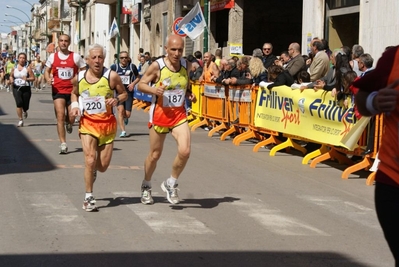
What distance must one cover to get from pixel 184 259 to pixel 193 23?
18.6m

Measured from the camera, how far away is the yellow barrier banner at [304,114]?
42.4 ft

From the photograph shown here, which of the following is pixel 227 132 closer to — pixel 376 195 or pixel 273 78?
pixel 273 78

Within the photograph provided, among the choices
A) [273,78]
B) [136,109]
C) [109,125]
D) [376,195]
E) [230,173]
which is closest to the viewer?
[376,195]

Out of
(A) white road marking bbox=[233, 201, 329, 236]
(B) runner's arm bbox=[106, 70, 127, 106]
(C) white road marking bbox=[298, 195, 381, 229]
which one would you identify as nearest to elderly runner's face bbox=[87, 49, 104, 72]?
(B) runner's arm bbox=[106, 70, 127, 106]

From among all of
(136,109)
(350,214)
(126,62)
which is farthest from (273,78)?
(136,109)

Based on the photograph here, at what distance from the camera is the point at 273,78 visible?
1555cm

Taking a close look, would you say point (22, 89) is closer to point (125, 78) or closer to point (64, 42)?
point (125, 78)

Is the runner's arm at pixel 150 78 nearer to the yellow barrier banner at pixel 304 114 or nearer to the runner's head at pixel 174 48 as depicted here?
the runner's head at pixel 174 48

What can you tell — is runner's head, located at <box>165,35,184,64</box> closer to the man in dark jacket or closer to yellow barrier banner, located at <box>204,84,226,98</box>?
the man in dark jacket

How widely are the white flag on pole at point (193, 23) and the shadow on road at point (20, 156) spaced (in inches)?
320

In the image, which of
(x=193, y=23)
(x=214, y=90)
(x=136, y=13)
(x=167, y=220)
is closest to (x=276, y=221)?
(x=167, y=220)

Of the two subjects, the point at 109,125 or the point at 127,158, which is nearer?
the point at 109,125

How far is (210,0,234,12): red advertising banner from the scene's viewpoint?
1235 inches

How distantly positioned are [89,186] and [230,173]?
3873 millimetres
